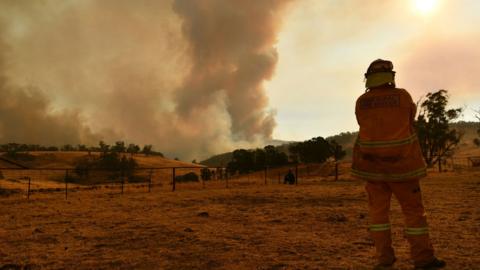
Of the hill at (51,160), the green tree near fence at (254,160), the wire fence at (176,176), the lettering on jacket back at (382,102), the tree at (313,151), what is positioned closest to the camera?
the lettering on jacket back at (382,102)

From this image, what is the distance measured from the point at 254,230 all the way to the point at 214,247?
176cm

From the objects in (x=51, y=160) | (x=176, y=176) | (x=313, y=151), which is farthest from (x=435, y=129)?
Result: (x=51, y=160)

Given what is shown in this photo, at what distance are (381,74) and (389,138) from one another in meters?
0.79

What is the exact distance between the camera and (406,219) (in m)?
4.64

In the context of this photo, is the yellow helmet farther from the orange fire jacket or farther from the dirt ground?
the dirt ground

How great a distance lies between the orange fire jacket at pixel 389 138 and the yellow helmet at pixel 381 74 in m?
0.09

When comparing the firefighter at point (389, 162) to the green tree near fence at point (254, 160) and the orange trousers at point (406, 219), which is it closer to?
the orange trousers at point (406, 219)

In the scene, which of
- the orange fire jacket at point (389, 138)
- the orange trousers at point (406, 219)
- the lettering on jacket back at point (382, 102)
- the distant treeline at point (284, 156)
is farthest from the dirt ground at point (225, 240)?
the distant treeline at point (284, 156)

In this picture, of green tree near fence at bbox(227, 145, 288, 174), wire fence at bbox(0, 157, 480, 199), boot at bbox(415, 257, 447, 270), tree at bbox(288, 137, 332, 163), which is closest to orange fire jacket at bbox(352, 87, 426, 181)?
boot at bbox(415, 257, 447, 270)

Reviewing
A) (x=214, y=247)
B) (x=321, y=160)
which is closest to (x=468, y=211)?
(x=214, y=247)

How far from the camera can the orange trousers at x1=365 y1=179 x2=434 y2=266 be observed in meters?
4.51

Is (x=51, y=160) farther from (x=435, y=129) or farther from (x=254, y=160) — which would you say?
(x=435, y=129)

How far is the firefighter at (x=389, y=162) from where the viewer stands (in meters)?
4.56

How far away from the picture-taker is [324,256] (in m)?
5.59
